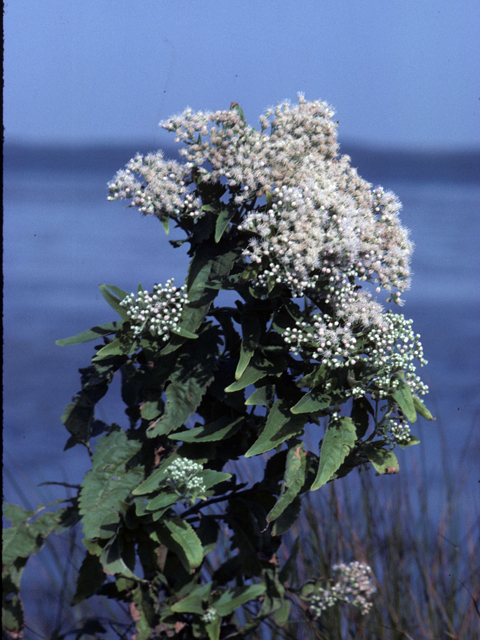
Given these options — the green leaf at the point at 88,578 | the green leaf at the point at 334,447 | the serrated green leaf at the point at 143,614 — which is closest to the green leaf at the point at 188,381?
the green leaf at the point at 334,447

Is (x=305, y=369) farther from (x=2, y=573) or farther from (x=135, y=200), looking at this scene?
(x=2, y=573)

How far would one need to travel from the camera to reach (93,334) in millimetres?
2436

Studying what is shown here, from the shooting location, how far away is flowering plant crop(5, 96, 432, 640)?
2.20 m

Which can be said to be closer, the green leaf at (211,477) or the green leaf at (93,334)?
the green leaf at (211,477)

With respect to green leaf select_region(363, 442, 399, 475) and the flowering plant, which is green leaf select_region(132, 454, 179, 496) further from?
green leaf select_region(363, 442, 399, 475)

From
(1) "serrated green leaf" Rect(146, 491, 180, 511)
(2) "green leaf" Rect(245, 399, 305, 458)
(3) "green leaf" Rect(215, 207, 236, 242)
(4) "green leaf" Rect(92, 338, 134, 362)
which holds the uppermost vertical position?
(3) "green leaf" Rect(215, 207, 236, 242)

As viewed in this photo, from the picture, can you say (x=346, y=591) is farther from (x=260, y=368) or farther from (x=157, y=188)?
(x=157, y=188)

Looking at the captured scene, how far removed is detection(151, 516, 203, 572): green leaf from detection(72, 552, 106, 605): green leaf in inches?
11.9

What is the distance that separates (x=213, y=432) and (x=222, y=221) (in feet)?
2.43

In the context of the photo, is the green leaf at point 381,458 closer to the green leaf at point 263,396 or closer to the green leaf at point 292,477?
the green leaf at point 292,477

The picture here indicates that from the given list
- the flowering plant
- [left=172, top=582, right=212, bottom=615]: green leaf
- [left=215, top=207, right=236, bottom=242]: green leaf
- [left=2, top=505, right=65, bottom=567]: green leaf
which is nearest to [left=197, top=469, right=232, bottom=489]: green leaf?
the flowering plant

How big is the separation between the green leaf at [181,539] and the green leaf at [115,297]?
77cm

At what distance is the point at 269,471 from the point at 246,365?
659 millimetres

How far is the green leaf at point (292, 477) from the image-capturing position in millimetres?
2207
